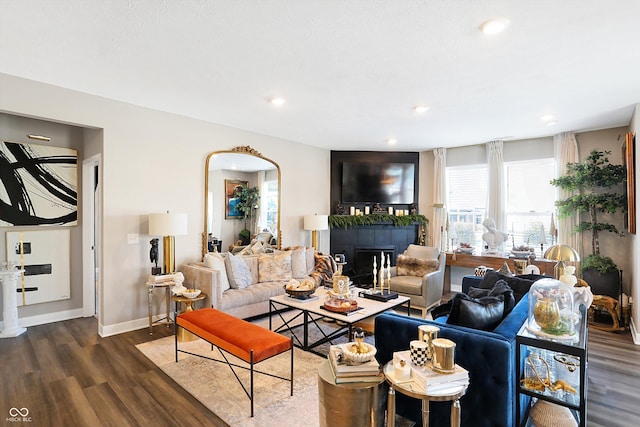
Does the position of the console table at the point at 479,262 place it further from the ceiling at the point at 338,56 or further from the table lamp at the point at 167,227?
the table lamp at the point at 167,227

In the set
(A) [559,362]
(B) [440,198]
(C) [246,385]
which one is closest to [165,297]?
(C) [246,385]

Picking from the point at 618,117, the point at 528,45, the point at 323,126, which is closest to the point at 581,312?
the point at 528,45

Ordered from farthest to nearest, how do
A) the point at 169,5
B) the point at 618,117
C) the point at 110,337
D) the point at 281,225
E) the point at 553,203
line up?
the point at 281,225 → the point at 553,203 → the point at 618,117 → the point at 110,337 → the point at 169,5

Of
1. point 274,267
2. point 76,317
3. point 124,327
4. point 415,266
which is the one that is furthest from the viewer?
point 415,266

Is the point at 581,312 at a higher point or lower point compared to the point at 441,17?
lower

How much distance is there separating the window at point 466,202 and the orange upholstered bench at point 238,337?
4941 mm

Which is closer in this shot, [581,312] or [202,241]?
[581,312]

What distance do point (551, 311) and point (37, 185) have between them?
555 cm

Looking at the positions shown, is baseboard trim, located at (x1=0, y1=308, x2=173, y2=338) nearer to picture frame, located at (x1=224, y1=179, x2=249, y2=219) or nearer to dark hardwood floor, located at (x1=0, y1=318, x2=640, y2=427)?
dark hardwood floor, located at (x1=0, y1=318, x2=640, y2=427)

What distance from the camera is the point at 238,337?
2.56m

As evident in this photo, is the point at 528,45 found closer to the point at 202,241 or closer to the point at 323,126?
the point at 323,126

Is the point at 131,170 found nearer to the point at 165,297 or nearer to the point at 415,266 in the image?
the point at 165,297

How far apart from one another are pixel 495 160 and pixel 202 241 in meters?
5.30

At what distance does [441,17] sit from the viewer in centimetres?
218
